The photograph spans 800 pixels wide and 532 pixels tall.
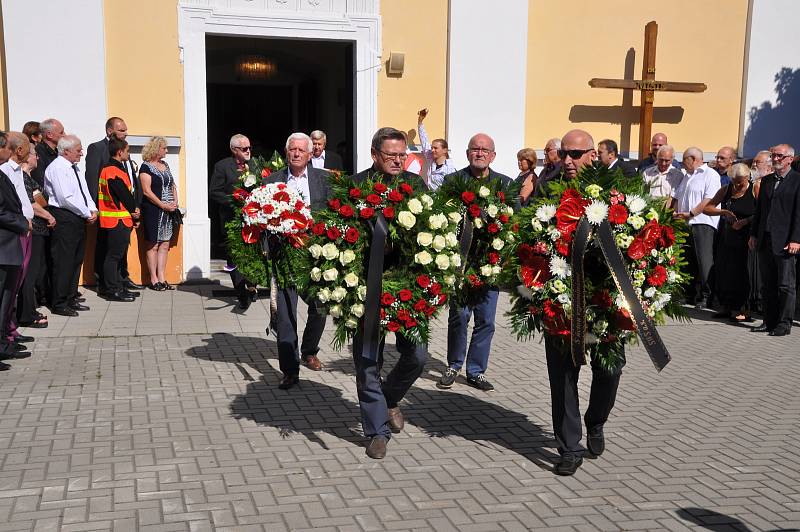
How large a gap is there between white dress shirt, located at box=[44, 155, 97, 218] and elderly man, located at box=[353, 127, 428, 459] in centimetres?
575

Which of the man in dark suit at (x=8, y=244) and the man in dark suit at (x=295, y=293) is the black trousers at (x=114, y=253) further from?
the man in dark suit at (x=295, y=293)

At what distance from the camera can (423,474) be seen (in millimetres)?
5312

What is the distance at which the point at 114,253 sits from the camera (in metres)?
11.3

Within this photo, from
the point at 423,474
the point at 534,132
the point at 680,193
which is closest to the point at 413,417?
the point at 423,474

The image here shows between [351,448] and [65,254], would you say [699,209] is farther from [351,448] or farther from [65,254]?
[65,254]

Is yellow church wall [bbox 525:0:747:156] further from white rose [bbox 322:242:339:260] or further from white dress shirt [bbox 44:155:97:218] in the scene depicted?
white rose [bbox 322:242:339:260]

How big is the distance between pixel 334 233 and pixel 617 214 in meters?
1.75

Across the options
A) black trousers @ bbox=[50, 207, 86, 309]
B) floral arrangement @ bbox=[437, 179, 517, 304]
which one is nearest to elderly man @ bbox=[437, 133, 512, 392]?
floral arrangement @ bbox=[437, 179, 517, 304]

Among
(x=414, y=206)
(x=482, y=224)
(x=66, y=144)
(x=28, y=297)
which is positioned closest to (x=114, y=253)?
(x=66, y=144)

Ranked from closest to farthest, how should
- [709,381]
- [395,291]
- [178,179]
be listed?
[395,291], [709,381], [178,179]

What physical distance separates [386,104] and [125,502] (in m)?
9.43

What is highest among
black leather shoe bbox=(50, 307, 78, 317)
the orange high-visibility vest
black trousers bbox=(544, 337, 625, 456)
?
the orange high-visibility vest

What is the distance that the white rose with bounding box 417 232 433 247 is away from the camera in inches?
211

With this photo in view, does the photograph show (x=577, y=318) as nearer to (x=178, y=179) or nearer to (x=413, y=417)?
(x=413, y=417)
